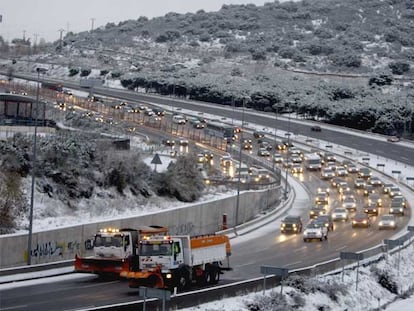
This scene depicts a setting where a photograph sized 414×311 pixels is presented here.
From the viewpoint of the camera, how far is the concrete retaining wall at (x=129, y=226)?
39.1m

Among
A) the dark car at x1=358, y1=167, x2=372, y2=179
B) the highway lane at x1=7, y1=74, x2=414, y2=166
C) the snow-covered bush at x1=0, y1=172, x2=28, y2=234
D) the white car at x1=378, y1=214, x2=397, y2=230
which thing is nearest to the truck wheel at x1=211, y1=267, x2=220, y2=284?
the snow-covered bush at x1=0, y1=172, x2=28, y2=234

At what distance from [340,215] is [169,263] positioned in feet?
130

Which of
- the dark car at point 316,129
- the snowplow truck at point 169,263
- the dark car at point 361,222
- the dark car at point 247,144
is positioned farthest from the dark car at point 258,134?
the snowplow truck at point 169,263

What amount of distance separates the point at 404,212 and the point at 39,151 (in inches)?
1352

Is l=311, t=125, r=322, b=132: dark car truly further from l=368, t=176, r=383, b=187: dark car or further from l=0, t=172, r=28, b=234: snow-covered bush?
l=0, t=172, r=28, b=234: snow-covered bush

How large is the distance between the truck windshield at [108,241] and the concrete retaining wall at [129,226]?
403 centimetres

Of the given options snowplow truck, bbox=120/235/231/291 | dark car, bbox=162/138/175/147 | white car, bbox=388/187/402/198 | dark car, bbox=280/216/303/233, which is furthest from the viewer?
dark car, bbox=162/138/175/147

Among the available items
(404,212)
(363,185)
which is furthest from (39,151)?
(363,185)

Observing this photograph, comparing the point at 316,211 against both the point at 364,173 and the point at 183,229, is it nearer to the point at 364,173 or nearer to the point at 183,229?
the point at 183,229

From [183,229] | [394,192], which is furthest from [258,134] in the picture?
[183,229]

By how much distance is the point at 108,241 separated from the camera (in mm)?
36781

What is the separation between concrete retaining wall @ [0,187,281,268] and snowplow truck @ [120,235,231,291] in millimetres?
6145

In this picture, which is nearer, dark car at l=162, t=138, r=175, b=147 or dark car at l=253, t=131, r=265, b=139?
dark car at l=162, t=138, r=175, b=147

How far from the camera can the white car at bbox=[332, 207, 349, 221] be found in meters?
71.2
